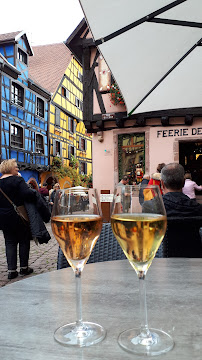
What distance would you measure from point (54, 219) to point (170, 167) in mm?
1909

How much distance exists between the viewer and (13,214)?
3.94 metres

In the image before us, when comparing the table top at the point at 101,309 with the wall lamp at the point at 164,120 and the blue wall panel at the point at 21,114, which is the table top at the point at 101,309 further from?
the blue wall panel at the point at 21,114

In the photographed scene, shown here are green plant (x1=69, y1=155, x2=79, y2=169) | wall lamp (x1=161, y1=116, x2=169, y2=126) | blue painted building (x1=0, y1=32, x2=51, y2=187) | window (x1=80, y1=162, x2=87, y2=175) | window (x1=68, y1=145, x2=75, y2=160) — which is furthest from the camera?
window (x1=80, y1=162, x2=87, y2=175)

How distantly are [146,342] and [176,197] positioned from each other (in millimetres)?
1812

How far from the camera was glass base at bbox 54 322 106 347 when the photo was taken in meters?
0.59

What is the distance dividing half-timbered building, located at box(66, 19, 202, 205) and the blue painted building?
18.2 ft

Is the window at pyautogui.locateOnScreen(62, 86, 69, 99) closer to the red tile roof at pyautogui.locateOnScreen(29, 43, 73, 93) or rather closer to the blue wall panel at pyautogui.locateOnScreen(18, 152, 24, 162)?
the red tile roof at pyautogui.locateOnScreen(29, 43, 73, 93)

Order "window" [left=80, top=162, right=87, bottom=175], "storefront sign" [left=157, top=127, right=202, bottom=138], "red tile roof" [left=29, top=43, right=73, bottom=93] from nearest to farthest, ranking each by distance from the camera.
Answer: "storefront sign" [left=157, top=127, right=202, bottom=138] → "red tile roof" [left=29, top=43, right=73, bottom=93] → "window" [left=80, top=162, right=87, bottom=175]

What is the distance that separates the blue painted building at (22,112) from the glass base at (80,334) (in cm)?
1429

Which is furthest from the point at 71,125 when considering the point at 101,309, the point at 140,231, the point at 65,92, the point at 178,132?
the point at 140,231

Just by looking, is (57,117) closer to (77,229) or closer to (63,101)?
(63,101)

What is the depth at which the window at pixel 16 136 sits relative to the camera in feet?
51.8

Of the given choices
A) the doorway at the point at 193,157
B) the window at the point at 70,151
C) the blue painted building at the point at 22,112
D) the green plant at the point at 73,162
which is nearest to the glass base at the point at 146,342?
the doorway at the point at 193,157

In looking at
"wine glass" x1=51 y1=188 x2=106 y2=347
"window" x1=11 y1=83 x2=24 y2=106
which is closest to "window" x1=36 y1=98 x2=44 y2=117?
"window" x1=11 y1=83 x2=24 y2=106
